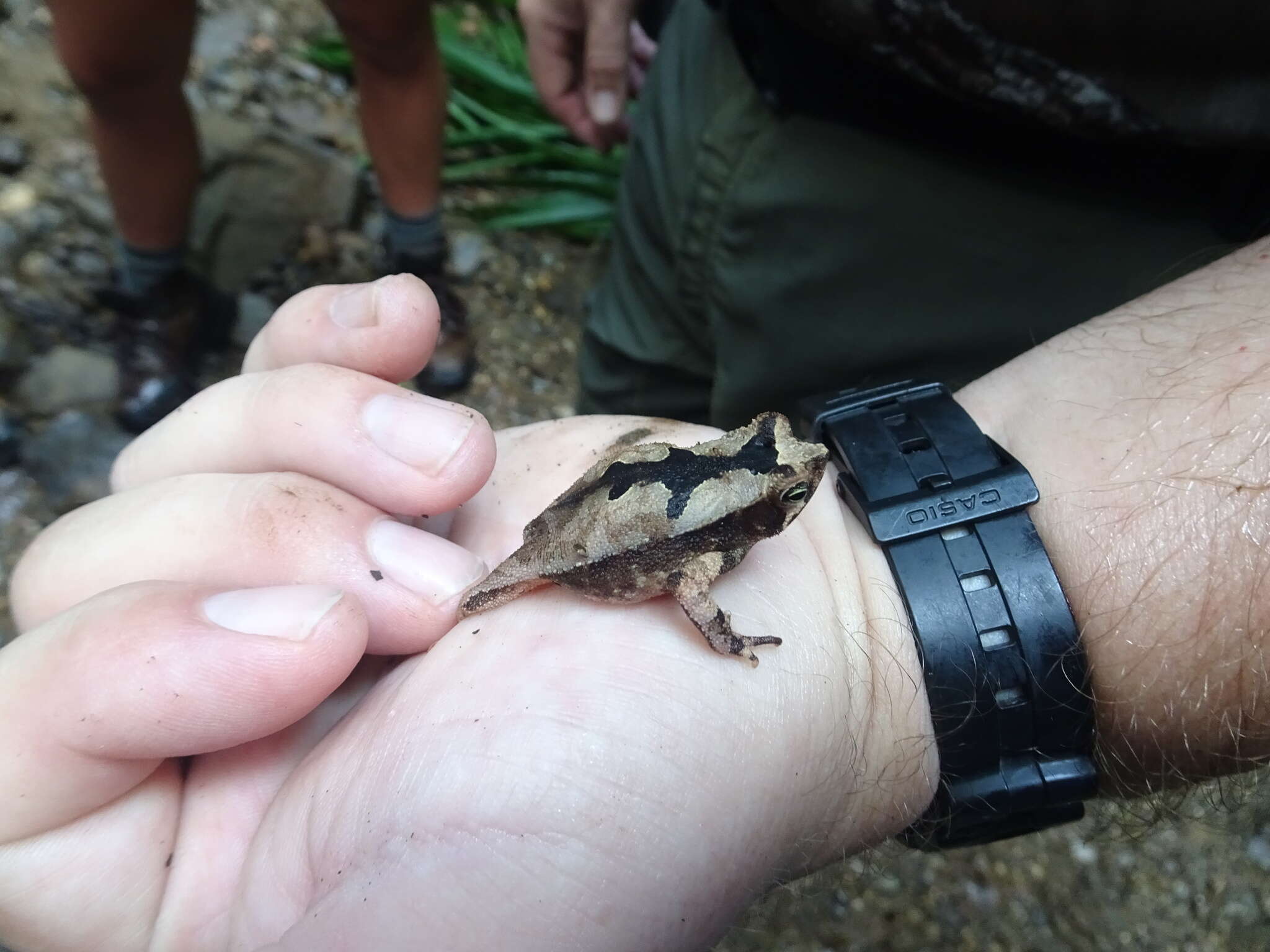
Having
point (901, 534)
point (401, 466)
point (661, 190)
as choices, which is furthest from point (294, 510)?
point (661, 190)

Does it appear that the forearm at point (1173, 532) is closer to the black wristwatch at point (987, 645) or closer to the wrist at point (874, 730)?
the black wristwatch at point (987, 645)

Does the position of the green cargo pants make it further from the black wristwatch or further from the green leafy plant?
the green leafy plant

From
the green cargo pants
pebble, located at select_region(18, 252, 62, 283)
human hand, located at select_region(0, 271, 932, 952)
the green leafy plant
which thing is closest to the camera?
human hand, located at select_region(0, 271, 932, 952)

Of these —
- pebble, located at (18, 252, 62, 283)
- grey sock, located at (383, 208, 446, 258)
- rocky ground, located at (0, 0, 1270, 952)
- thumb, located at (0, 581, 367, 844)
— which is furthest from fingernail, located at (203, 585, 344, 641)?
pebble, located at (18, 252, 62, 283)

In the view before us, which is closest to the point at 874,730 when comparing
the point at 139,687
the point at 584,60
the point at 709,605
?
the point at 709,605

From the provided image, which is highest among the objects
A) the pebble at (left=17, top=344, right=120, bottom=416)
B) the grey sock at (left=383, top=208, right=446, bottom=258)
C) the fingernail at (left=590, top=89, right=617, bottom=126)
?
the fingernail at (left=590, top=89, right=617, bottom=126)

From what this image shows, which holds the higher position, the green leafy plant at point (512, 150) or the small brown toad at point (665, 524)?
the small brown toad at point (665, 524)

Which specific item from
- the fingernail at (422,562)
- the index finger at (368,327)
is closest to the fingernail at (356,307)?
the index finger at (368,327)
